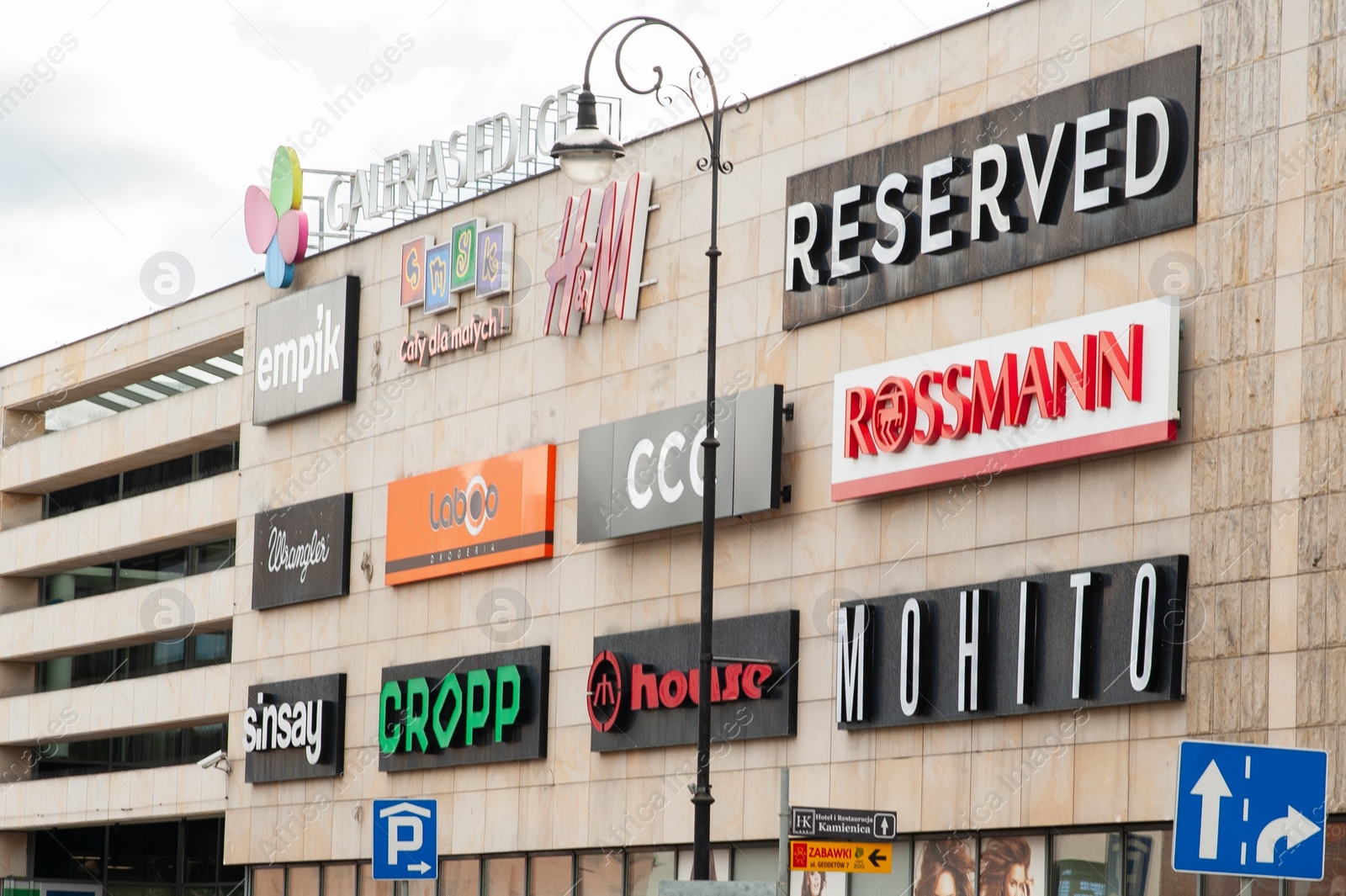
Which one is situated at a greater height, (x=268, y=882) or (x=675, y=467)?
(x=675, y=467)

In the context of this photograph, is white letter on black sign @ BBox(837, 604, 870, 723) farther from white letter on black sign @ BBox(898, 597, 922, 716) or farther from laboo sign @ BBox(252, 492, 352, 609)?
laboo sign @ BBox(252, 492, 352, 609)

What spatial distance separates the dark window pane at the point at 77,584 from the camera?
5228 cm

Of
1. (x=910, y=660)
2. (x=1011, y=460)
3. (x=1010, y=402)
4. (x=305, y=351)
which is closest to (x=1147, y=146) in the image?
(x=1010, y=402)

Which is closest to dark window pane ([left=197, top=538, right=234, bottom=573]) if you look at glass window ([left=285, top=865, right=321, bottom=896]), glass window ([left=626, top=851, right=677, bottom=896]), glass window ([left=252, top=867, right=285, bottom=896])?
glass window ([left=252, top=867, right=285, bottom=896])

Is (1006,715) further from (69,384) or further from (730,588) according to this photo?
(69,384)

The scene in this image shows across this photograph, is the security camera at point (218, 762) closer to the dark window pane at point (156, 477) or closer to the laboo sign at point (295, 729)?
the laboo sign at point (295, 729)

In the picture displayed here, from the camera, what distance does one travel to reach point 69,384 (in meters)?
51.7

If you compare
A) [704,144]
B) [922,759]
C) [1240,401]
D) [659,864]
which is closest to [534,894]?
[659,864]

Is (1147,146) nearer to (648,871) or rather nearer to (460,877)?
(648,871)

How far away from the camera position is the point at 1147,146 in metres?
24.8

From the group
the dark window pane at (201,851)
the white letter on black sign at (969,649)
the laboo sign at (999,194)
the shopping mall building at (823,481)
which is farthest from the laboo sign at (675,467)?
the dark window pane at (201,851)

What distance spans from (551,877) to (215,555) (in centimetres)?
1733

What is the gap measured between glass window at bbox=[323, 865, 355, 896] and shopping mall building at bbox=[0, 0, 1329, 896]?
0.12m

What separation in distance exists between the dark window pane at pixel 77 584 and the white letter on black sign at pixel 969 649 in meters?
30.7
